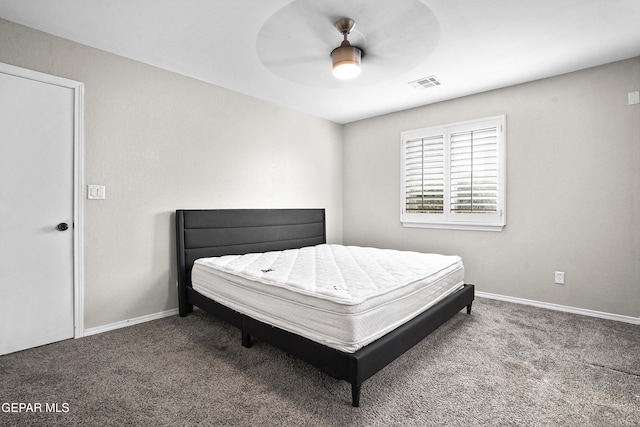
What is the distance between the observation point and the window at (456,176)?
3605 millimetres

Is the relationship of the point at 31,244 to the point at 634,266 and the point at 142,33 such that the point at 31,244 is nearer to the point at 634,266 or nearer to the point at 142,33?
the point at 142,33

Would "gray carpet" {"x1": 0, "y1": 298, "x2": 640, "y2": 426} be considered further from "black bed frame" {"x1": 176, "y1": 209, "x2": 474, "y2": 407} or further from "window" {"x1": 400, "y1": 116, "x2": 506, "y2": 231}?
"window" {"x1": 400, "y1": 116, "x2": 506, "y2": 231}

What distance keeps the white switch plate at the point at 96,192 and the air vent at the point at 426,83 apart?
10.6 feet

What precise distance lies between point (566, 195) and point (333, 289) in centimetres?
283

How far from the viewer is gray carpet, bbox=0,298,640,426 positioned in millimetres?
1614

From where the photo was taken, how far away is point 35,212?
2.39 m

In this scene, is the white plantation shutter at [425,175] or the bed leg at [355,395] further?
the white plantation shutter at [425,175]

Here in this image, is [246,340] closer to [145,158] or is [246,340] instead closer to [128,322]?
[128,322]

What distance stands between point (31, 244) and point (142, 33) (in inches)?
72.8

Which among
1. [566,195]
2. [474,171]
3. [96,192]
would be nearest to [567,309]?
[566,195]

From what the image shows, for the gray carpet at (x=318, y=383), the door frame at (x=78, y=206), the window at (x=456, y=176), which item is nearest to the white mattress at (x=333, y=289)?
the gray carpet at (x=318, y=383)

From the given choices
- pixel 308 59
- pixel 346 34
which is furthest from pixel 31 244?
pixel 346 34

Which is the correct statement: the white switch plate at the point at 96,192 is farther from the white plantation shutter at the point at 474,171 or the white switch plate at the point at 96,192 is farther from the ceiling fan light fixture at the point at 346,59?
the white plantation shutter at the point at 474,171

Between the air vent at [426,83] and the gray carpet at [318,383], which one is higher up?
the air vent at [426,83]
